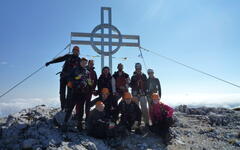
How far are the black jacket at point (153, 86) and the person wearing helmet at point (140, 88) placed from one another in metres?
0.19

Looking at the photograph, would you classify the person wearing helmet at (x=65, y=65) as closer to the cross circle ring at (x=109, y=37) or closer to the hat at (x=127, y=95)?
the hat at (x=127, y=95)

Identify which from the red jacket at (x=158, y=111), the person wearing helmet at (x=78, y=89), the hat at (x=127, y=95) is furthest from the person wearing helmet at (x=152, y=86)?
the person wearing helmet at (x=78, y=89)

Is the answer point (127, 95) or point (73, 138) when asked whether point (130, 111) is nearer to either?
point (127, 95)

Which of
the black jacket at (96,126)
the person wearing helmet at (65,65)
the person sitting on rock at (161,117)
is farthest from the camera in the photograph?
the person sitting on rock at (161,117)

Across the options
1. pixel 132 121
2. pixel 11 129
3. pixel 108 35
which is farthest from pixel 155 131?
pixel 108 35

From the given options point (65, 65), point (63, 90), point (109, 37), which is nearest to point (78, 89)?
point (63, 90)

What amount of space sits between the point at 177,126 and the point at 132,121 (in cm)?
342

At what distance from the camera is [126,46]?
441 inches

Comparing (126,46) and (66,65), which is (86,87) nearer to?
(66,65)

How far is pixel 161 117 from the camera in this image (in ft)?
24.2

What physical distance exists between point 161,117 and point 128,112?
1235 mm

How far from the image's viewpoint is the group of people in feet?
21.4

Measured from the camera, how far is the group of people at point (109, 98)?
6.54 meters

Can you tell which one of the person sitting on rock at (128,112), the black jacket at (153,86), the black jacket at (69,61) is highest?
the black jacket at (69,61)
